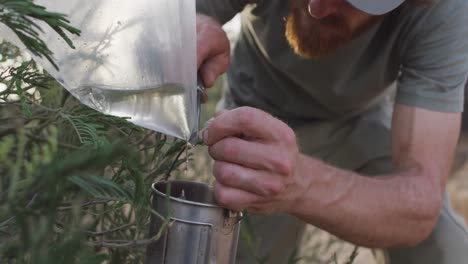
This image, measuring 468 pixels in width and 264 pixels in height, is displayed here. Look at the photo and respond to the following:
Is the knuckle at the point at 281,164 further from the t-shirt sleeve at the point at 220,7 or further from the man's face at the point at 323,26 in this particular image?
the t-shirt sleeve at the point at 220,7

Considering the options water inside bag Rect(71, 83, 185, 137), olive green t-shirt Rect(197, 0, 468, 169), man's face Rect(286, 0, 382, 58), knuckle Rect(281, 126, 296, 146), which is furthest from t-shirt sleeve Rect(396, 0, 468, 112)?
water inside bag Rect(71, 83, 185, 137)

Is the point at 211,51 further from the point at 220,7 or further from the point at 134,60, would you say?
the point at 220,7

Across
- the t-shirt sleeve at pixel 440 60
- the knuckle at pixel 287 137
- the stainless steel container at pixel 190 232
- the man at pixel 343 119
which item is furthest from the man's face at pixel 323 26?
the stainless steel container at pixel 190 232

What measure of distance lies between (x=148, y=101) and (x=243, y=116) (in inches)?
6.3

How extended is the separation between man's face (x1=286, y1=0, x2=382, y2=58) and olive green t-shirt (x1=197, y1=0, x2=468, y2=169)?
0.30 feet

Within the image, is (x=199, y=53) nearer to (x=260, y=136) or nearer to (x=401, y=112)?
(x=260, y=136)

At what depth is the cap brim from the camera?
1564 millimetres

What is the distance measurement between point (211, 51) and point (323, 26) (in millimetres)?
361

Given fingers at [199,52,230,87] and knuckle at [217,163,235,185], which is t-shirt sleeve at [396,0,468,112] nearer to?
fingers at [199,52,230,87]

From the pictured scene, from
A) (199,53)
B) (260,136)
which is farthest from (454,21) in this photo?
(260,136)

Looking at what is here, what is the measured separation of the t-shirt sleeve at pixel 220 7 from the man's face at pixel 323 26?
181 millimetres

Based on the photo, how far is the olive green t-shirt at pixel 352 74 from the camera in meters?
1.71

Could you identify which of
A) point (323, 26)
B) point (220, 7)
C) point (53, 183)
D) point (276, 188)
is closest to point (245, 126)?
point (276, 188)

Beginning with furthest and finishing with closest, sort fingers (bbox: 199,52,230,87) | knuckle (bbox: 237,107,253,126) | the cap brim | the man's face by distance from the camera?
1. the man's face
2. the cap brim
3. fingers (bbox: 199,52,230,87)
4. knuckle (bbox: 237,107,253,126)
